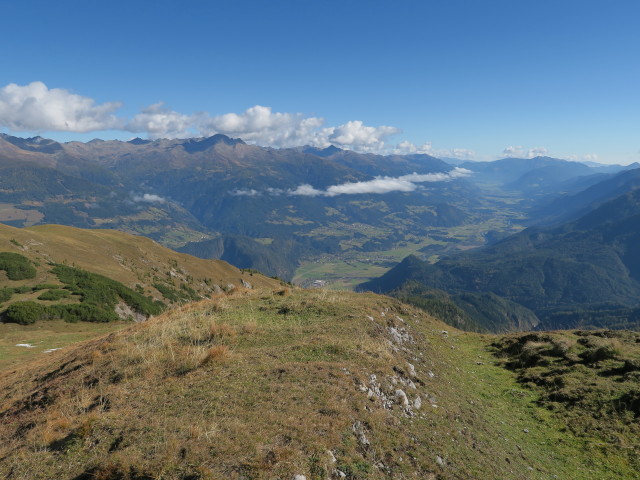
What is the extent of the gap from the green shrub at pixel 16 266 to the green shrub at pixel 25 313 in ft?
31.0

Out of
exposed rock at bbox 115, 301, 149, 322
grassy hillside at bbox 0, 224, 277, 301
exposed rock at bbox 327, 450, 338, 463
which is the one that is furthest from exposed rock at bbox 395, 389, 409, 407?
grassy hillside at bbox 0, 224, 277, 301

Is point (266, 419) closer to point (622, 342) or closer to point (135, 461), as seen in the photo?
point (135, 461)

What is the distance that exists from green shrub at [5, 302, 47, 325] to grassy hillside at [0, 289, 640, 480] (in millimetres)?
21341

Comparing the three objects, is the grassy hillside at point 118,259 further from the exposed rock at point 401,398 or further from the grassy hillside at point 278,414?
the exposed rock at point 401,398

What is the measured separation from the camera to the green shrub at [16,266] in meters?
44.6

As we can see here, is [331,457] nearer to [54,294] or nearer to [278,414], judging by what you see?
[278,414]

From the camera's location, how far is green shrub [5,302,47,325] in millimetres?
36156

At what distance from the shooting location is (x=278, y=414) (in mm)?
10102

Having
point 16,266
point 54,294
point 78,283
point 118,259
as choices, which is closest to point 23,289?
point 54,294

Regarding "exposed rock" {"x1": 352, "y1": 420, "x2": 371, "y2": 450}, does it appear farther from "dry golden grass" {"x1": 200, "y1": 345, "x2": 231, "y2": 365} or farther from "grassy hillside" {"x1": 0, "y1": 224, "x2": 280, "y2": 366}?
"grassy hillside" {"x1": 0, "y1": 224, "x2": 280, "y2": 366}

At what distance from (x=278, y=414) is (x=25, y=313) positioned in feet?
135

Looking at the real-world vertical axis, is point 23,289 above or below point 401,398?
below

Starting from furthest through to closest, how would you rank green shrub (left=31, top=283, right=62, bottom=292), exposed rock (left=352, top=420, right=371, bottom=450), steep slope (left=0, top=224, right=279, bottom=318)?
steep slope (left=0, top=224, right=279, bottom=318), green shrub (left=31, top=283, right=62, bottom=292), exposed rock (left=352, top=420, right=371, bottom=450)

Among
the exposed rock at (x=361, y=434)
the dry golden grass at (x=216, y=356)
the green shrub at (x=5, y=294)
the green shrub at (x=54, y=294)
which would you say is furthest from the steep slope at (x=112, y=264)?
the exposed rock at (x=361, y=434)
